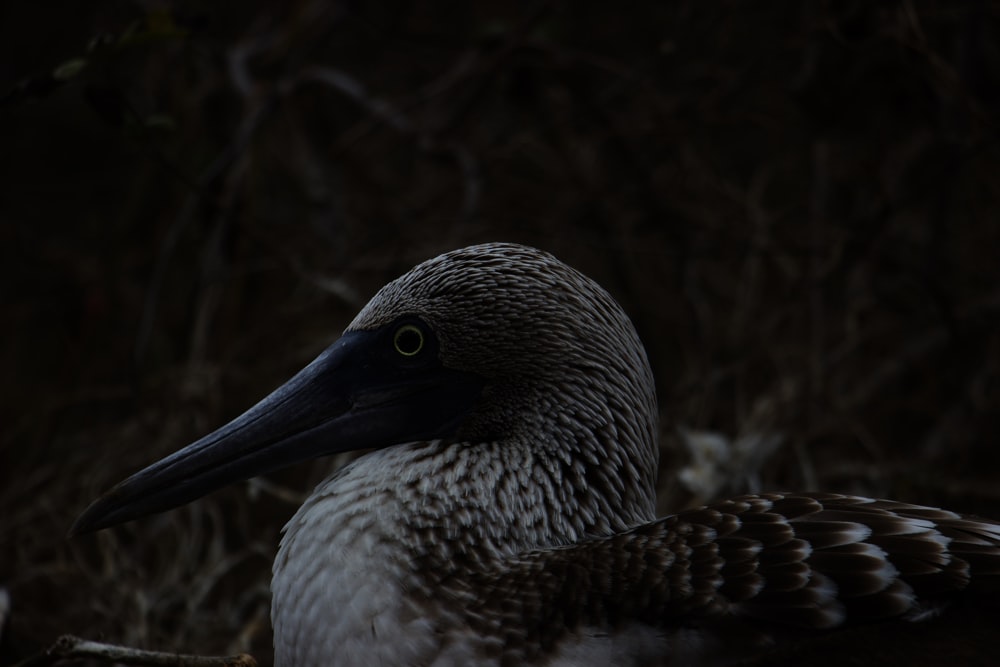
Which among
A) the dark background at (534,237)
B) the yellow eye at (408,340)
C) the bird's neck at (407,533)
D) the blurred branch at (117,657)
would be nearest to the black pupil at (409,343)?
the yellow eye at (408,340)

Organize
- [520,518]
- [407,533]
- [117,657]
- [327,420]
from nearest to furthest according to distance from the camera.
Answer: [117,657] < [407,533] < [520,518] < [327,420]

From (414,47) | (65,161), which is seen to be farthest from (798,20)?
(65,161)

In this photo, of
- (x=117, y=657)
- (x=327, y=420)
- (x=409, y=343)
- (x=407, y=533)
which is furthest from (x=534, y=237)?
(x=117, y=657)

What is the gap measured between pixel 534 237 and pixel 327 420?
3.03m

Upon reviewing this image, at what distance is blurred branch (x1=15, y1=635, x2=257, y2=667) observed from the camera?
229 centimetres

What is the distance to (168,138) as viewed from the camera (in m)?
5.42

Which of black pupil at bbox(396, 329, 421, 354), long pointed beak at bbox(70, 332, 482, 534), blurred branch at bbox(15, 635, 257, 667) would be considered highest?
black pupil at bbox(396, 329, 421, 354)

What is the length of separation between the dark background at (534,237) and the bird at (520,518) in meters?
1.07

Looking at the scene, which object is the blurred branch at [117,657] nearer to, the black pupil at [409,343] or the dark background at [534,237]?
the black pupil at [409,343]

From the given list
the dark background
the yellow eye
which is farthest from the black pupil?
the dark background

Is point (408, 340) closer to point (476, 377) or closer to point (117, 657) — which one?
point (476, 377)

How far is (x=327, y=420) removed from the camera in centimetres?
273

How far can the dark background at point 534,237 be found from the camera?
4266 mm

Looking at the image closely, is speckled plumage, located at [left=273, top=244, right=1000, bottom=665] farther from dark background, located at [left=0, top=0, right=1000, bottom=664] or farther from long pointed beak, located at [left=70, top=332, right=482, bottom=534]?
dark background, located at [left=0, top=0, right=1000, bottom=664]
